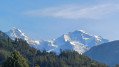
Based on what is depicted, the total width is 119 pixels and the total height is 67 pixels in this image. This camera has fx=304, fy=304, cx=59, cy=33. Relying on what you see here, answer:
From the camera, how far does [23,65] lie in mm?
83375

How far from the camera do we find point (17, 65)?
81500 mm

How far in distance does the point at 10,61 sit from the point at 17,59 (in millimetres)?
2020

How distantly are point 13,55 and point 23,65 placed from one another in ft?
12.8

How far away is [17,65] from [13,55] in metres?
3.58

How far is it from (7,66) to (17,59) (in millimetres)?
3254

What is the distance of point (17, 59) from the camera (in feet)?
271

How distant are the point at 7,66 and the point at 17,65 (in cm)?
288

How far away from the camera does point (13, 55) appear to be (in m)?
83.6

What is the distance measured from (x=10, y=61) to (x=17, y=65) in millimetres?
2199

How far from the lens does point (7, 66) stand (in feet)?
269
